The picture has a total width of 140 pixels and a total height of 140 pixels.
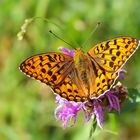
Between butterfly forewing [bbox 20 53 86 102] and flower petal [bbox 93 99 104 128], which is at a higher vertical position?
butterfly forewing [bbox 20 53 86 102]

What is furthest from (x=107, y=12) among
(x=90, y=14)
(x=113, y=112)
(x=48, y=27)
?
(x=113, y=112)

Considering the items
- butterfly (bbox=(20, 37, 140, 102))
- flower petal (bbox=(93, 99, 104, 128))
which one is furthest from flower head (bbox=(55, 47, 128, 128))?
butterfly (bbox=(20, 37, 140, 102))

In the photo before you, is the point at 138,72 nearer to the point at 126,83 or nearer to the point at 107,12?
the point at 126,83

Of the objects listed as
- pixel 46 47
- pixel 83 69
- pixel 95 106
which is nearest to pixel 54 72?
pixel 83 69

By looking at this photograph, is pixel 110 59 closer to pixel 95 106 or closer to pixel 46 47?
pixel 95 106

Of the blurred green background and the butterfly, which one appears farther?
the blurred green background

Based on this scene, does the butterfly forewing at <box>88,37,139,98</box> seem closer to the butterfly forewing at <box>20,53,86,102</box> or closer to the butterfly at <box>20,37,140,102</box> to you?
the butterfly at <box>20,37,140,102</box>

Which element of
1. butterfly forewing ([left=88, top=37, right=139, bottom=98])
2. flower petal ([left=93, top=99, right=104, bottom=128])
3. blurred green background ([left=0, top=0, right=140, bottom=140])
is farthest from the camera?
blurred green background ([left=0, top=0, right=140, bottom=140])
